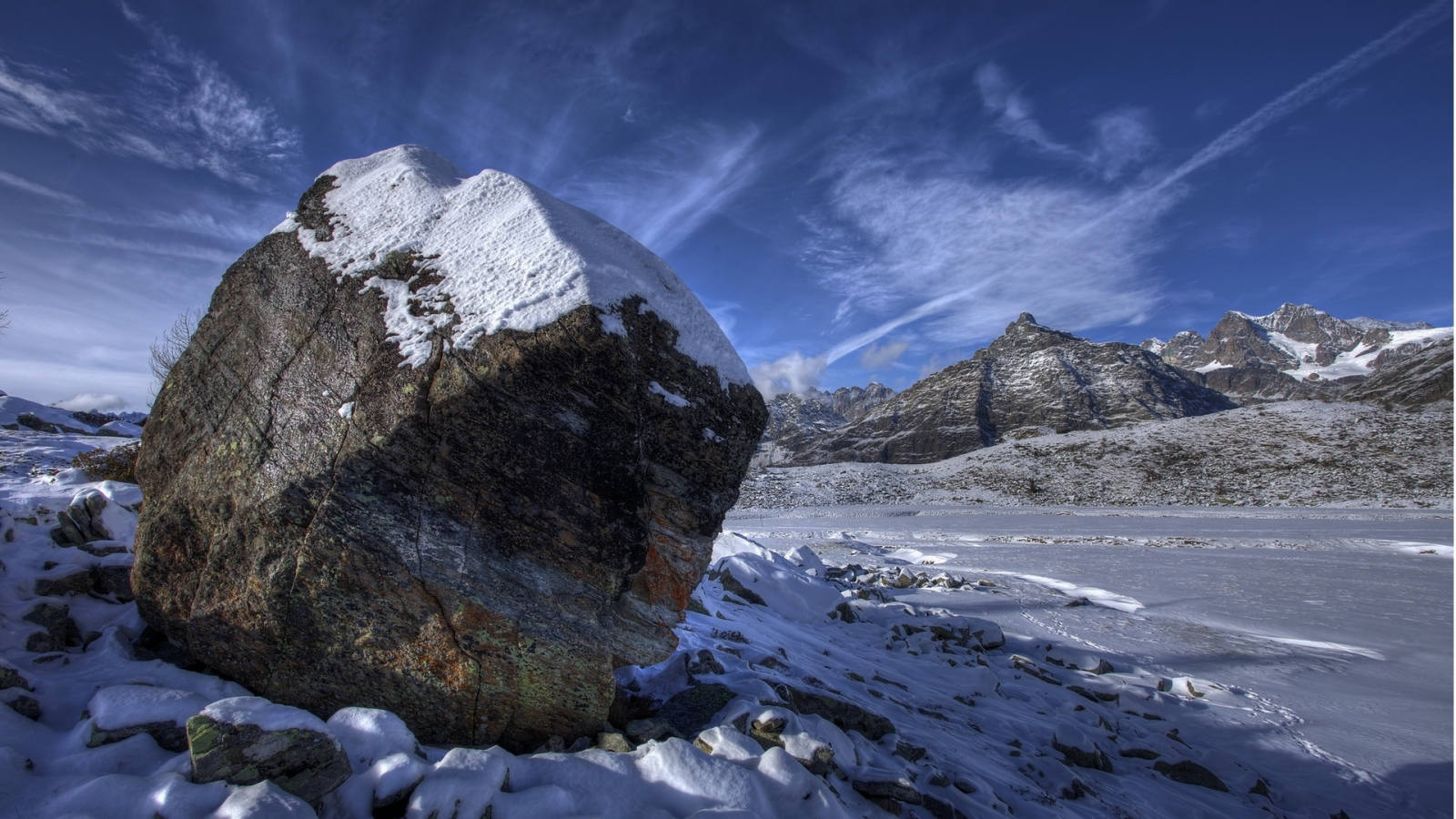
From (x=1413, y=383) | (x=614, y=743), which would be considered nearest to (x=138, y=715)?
(x=614, y=743)

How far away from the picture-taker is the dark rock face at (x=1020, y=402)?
101562 millimetres

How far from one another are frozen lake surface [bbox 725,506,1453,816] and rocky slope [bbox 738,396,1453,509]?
10.2 meters

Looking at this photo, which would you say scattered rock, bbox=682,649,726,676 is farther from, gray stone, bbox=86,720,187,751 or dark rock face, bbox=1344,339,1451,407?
dark rock face, bbox=1344,339,1451,407

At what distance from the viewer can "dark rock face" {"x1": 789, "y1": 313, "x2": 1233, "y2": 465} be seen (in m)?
102

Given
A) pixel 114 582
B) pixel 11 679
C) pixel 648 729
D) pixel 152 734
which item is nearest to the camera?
pixel 152 734

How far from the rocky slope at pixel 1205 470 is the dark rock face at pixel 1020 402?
3957 centimetres

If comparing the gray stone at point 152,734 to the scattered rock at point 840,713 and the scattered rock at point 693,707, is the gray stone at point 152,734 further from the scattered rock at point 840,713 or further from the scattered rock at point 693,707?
the scattered rock at point 840,713

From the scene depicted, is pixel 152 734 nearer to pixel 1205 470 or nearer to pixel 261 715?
pixel 261 715

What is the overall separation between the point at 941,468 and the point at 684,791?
193ft

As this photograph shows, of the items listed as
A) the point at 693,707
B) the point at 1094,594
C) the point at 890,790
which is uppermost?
the point at 693,707

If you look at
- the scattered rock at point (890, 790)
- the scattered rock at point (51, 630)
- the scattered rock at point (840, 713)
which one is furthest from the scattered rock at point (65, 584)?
the scattered rock at point (890, 790)

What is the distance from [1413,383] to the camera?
50.2m

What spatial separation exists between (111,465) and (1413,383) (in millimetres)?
81662

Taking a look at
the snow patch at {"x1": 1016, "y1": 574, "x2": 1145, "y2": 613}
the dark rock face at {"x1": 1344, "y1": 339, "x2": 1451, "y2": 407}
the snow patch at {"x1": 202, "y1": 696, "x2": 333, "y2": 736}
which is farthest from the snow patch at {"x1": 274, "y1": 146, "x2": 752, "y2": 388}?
the dark rock face at {"x1": 1344, "y1": 339, "x2": 1451, "y2": 407}
